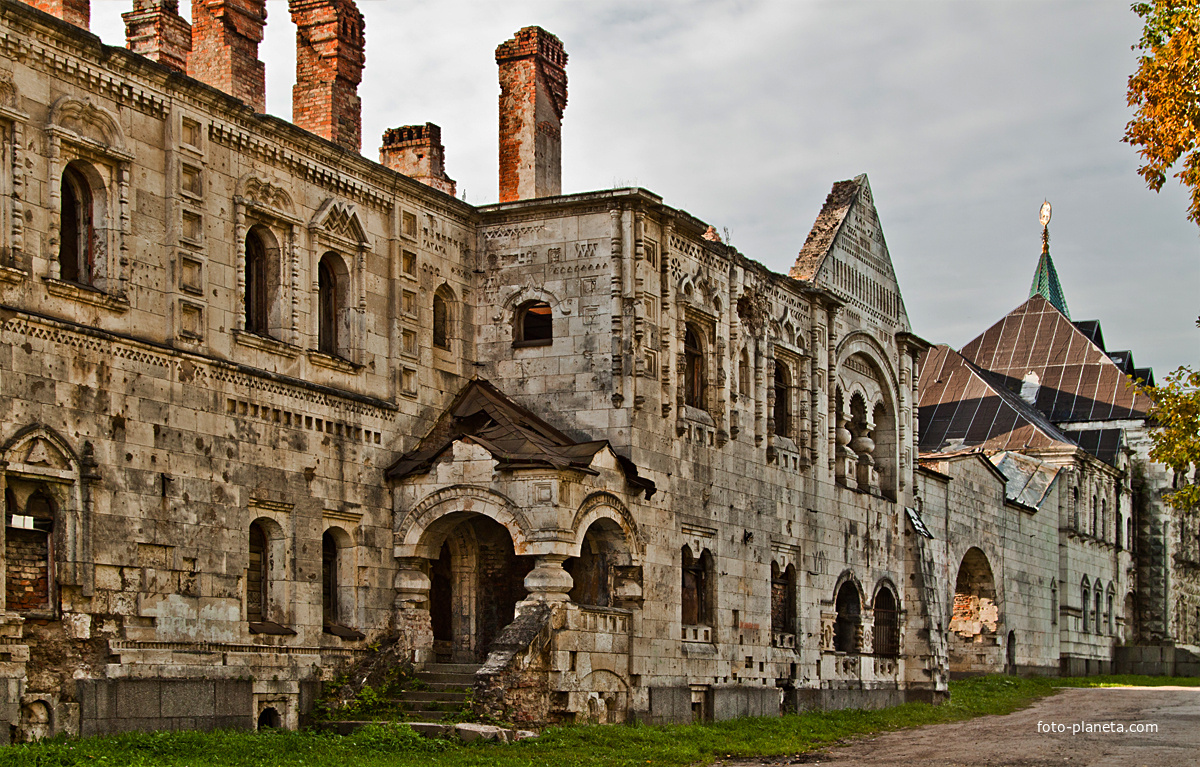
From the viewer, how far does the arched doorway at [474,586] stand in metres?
23.4

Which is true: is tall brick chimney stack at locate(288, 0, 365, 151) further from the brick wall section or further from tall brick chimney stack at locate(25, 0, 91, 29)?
the brick wall section

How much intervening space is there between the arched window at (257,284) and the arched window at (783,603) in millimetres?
11338

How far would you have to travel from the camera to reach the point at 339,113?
75.6 ft

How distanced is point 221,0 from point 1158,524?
142ft

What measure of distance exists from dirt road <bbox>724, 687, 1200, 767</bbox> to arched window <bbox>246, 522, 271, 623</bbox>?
251 inches

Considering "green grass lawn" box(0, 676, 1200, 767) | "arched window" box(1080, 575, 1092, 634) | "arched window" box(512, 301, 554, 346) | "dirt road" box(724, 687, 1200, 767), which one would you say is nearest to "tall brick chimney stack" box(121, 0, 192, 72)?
"arched window" box(512, 301, 554, 346)

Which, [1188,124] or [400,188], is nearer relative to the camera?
[1188,124]

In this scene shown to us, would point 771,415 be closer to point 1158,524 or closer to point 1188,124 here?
point 1188,124

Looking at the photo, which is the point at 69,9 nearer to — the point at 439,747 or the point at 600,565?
the point at 439,747

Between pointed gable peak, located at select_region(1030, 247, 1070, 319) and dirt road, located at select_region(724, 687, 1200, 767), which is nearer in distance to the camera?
dirt road, located at select_region(724, 687, 1200, 767)

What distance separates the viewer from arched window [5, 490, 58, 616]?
657 inches

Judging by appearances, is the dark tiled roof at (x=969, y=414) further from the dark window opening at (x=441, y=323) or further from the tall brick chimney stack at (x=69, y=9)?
the tall brick chimney stack at (x=69, y=9)

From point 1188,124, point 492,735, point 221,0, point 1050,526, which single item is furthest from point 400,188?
point 1050,526

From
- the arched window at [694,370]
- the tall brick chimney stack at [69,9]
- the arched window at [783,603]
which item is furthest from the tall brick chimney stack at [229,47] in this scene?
the arched window at [783,603]
